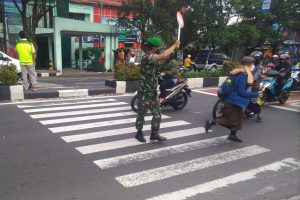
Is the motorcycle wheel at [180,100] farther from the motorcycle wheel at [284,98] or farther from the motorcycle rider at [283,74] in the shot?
the motorcycle wheel at [284,98]

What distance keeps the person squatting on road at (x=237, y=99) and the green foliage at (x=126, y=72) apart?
5686 millimetres

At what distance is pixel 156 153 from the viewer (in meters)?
5.39

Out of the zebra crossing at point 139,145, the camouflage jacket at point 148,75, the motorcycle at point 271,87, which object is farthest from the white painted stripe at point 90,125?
the motorcycle at point 271,87

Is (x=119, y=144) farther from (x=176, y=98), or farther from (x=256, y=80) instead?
(x=256, y=80)

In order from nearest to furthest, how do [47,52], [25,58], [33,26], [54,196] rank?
1. [54,196]
2. [25,58]
3. [33,26]
4. [47,52]

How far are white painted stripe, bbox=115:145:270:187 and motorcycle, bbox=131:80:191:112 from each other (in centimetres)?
289

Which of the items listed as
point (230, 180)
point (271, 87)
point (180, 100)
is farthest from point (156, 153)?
point (271, 87)

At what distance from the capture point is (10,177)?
13.8 ft

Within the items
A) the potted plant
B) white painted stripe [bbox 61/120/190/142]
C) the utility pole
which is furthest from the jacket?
the utility pole

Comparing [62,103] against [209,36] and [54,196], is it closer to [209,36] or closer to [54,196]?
[54,196]

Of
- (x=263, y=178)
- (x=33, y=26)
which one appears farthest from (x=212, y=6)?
(x=263, y=178)

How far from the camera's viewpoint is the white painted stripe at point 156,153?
4863 mm

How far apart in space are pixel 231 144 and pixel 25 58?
6.97m

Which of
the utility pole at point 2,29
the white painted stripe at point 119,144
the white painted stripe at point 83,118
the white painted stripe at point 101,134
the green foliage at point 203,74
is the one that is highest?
the utility pole at point 2,29
